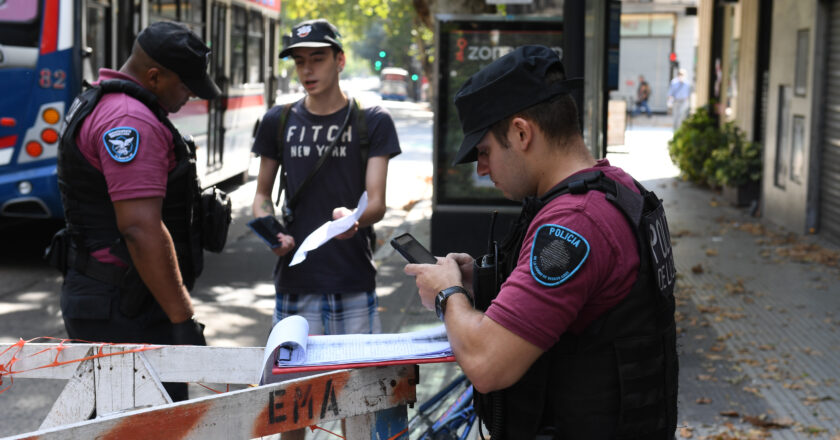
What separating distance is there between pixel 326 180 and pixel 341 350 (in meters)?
2.01

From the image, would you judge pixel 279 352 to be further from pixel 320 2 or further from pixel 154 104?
pixel 320 2

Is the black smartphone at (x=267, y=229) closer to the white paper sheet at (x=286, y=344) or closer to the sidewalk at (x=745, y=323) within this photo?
the sidewalk at (x=745, y=323)

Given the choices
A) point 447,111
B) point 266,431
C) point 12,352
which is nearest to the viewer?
point 266,431

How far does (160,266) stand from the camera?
135 inches

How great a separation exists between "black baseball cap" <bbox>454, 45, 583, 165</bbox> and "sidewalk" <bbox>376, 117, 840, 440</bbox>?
1.35 m

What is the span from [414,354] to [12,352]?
3.64 ft

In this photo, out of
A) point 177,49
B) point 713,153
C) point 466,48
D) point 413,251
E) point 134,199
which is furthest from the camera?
point 713,153

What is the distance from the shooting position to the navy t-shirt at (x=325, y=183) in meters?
4.36

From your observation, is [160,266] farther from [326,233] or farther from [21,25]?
[21,25]

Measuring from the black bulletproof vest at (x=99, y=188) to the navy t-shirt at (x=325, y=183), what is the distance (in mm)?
773

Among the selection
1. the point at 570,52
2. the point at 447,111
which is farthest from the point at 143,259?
the point at 447,111

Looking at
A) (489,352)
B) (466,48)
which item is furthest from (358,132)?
(466,48)

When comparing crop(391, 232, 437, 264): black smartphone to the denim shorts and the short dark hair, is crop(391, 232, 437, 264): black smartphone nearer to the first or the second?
the short dark hair

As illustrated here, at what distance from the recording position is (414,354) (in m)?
2.37
